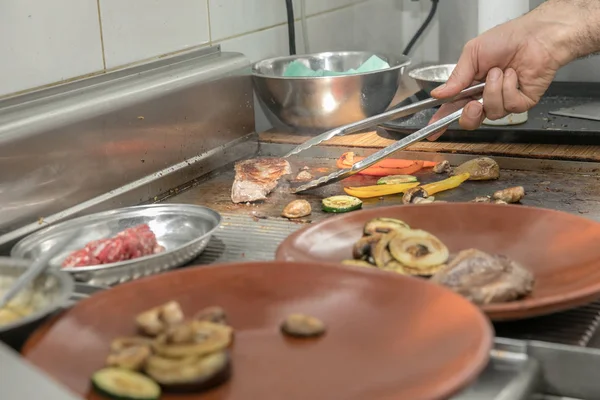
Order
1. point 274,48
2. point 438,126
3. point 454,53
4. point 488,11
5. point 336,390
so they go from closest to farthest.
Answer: point 336,390, point 438,126, point 274,48, point 488,11, point 454,53

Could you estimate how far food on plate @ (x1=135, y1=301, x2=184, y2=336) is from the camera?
34.2 inches

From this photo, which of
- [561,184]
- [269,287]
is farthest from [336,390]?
[561,184]

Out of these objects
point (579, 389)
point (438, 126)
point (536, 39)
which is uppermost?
point (536, 39)

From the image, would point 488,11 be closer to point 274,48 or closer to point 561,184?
point 274,48

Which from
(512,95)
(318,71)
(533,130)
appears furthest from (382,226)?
(318,71)

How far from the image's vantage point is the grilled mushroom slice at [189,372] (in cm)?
78

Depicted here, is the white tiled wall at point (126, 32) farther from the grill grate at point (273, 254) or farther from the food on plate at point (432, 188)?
the food on plate at point (432, 188)

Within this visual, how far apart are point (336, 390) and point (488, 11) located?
75.3 inches

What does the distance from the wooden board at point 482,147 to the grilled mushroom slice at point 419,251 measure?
741 millimetres

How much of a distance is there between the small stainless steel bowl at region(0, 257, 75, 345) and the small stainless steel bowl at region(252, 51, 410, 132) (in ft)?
3.37

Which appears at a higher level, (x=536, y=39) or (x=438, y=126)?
(x=536, y=39)

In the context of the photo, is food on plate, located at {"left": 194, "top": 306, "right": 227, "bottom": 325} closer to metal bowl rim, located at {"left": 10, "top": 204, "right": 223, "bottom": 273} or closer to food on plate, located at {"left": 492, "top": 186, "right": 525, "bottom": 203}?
metal bowl rim, located at {"left": 10, "top": 204, "right": 223, "bottom": 273}

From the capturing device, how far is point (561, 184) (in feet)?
5.38

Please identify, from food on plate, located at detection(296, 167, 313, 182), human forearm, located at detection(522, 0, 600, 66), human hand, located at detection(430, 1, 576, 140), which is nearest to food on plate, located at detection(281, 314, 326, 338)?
food on plate, located at detection(296, 167, 313, 182)
